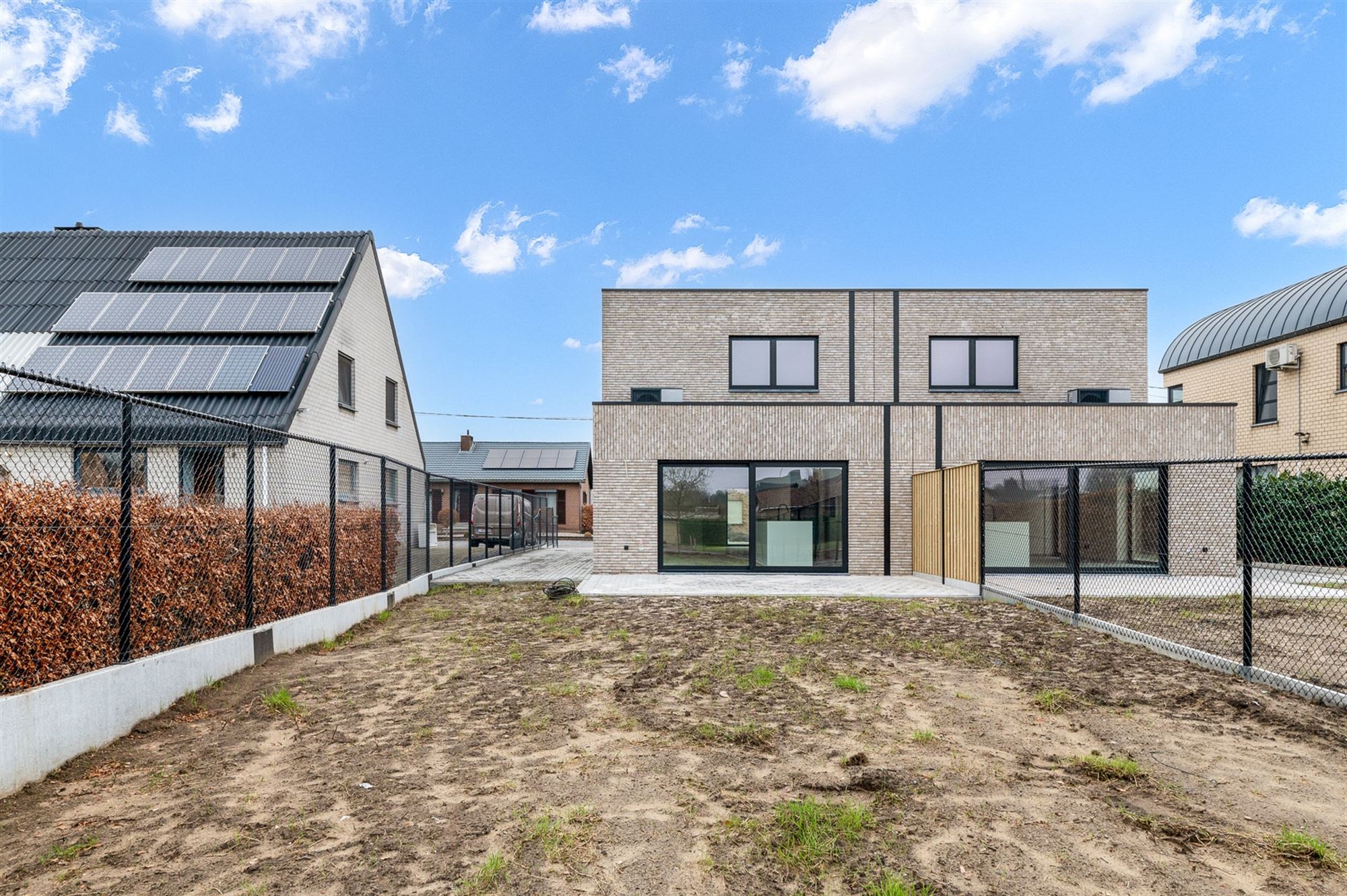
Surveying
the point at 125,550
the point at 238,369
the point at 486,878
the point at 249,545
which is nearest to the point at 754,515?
the point at 249,545

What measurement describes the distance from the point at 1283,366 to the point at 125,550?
80.6 ft

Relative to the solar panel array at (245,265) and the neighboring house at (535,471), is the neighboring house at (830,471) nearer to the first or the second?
the solar panel array at (245,265)

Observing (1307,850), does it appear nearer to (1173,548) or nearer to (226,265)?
(1173,548)

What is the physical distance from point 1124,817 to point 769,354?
13.5 m

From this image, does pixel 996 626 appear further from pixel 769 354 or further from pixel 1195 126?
pixel 1195 126

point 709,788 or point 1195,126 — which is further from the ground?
point 1195,126

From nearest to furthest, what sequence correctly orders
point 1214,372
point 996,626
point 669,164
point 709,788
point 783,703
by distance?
point 709,788 < point 783,703 < point 996,626 < point 669,164 < point 1214,372

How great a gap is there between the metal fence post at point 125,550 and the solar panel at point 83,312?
14172mm

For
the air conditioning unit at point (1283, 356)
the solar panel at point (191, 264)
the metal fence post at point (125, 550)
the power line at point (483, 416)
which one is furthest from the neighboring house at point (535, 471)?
the metal fence post at point (125, 550)

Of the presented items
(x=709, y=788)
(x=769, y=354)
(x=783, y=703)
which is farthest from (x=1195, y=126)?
(x=709, y=788)

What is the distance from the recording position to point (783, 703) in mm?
5105

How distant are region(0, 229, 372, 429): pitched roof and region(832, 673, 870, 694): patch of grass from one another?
38.5ft

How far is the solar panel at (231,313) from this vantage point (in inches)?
609

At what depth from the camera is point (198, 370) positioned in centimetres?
1425
